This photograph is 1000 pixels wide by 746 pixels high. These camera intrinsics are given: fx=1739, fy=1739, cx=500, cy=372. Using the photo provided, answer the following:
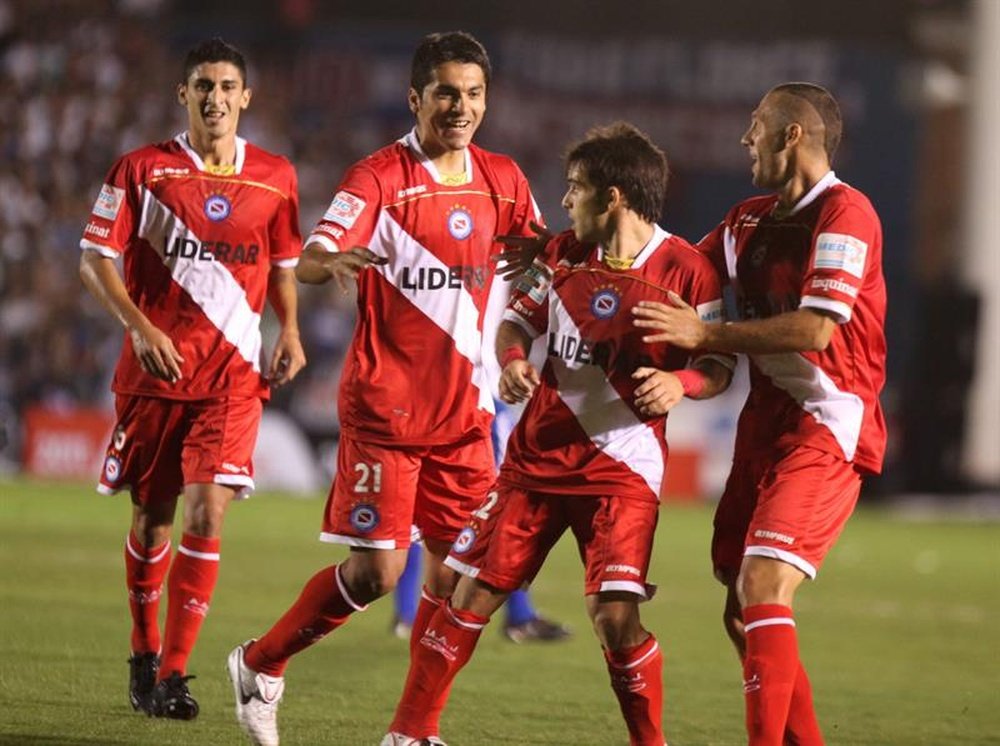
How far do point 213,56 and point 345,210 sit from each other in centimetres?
119

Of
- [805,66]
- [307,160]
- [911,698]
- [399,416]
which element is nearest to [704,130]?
[805,66]

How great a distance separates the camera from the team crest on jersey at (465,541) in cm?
529

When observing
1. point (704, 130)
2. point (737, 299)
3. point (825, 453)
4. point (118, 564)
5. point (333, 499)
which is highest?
point (704, 130)

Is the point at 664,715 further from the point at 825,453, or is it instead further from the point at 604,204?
the point at 604,204

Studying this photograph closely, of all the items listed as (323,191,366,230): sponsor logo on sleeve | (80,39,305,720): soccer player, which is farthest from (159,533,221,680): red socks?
(323,191,366,230): sponsor logo on sleeve

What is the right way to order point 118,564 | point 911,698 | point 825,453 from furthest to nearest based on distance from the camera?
point 118,564 < point 911,698 < point 825,453

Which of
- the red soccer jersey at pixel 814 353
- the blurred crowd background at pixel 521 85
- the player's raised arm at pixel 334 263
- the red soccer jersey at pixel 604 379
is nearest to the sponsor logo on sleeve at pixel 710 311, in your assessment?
the red soccer jersey at pixel 604 379

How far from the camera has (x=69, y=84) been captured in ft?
66.4

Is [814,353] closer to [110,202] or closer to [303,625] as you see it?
[303,625]

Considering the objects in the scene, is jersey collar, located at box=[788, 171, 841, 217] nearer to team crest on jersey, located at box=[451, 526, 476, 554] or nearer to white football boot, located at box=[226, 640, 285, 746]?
team crest on jersey, located at box=[451, 526, 476, 554]

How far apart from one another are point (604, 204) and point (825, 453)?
99 cm

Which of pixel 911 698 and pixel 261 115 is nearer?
pixel 911 698

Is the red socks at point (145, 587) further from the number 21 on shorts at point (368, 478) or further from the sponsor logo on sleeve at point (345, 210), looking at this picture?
the sponsor logo on sleeve at point (345, 210)

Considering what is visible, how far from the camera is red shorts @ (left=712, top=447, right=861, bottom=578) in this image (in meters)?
4.99
